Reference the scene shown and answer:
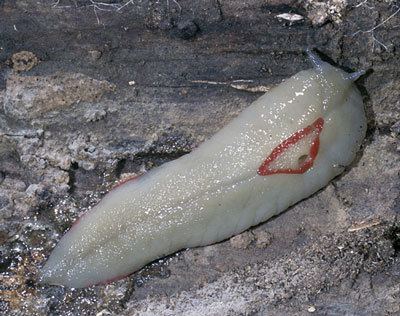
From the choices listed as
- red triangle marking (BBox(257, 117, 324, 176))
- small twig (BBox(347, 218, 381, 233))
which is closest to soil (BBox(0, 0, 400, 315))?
small twig (BBox(347, 218, 381, 233))

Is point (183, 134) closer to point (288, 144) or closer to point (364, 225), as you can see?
point (288, 144)

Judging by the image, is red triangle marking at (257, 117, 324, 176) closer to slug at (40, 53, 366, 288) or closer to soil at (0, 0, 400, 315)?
slug at (40, 53, 366, 288)

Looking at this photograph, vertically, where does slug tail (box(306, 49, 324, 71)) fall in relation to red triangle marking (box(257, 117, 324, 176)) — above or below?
above

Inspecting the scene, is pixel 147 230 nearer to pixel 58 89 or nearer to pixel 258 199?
pixel 258 199

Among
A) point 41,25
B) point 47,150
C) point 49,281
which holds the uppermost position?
point 41,25

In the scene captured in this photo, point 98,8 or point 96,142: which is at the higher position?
point 98,8

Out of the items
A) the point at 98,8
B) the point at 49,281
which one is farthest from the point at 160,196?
the point at 98,8
